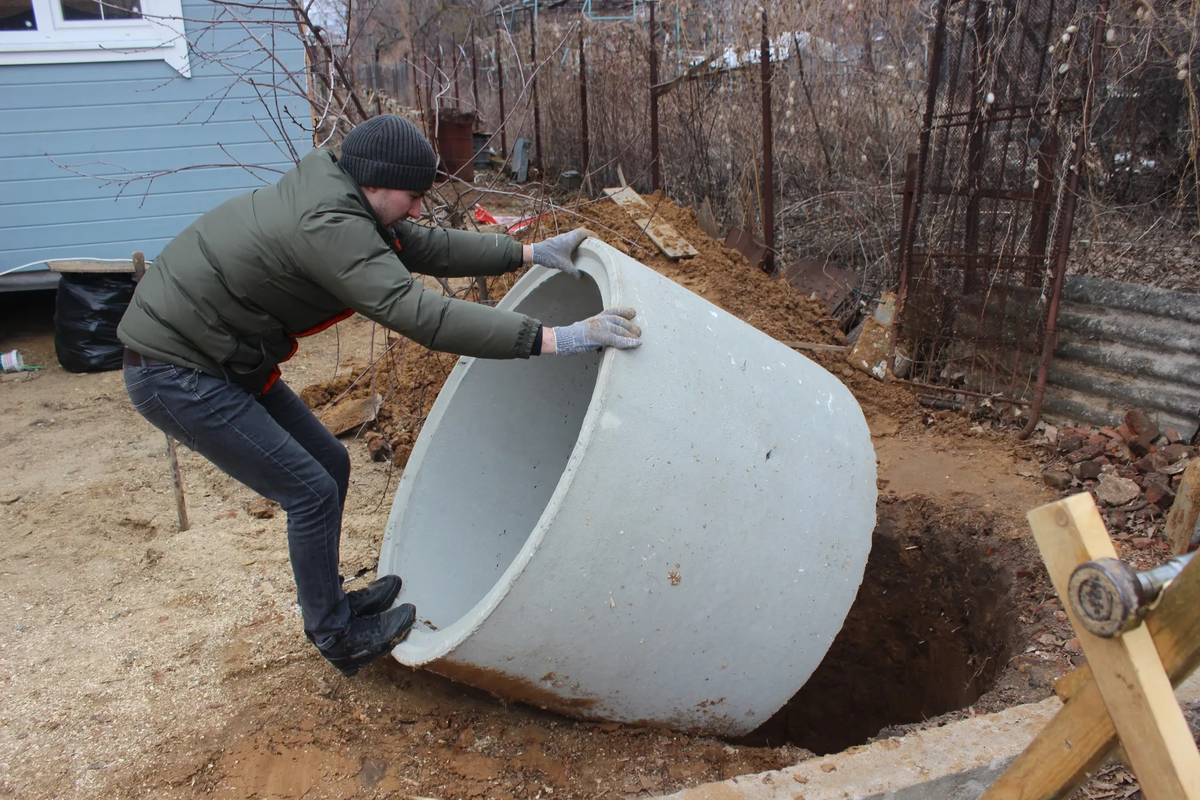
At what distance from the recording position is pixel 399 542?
107 inches

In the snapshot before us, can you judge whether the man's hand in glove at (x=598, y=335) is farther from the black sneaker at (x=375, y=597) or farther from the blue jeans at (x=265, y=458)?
the black sneaker at (x=375, y=597)

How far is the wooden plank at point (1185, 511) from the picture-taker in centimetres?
278

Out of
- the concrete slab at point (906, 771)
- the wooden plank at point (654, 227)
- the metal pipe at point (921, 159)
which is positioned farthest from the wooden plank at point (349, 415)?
the concrete slab at point (906, 771)

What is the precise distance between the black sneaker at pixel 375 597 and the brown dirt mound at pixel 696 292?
1574 millimetres

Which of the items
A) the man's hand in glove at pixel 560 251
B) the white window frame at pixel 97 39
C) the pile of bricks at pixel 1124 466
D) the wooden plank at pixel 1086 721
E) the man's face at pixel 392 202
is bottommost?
the pile of bricks at pixel 1124 466

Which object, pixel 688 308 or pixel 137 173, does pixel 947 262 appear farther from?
pixel 137 173

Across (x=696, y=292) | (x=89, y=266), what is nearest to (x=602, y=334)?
(x=696, y=292)

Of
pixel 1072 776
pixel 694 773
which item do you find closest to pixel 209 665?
pixel 694 773

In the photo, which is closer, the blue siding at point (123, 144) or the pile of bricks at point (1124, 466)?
the pile of bricks at point (1124, 466)

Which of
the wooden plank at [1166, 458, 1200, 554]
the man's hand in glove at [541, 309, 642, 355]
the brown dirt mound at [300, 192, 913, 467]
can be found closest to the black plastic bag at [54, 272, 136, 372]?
the brown dirt mound at [300, 192, 913, 467]

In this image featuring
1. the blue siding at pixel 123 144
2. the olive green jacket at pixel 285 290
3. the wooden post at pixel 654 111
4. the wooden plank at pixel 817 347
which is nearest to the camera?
the olive green jacket at pixel 285 290

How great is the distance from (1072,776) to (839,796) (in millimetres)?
698

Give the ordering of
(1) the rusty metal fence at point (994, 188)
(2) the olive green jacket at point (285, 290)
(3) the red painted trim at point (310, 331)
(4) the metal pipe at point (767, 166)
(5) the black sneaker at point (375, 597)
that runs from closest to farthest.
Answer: (2) the olive green jacket at point (285, 290) → (3) the red painted trim at point (310, 331) → (5) the black sneaker at point (375, 597) → (1) the rusty metal fence at point (994, 188) → (4) the metal pipe at point (767, 166)

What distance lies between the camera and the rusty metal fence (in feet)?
12.0
